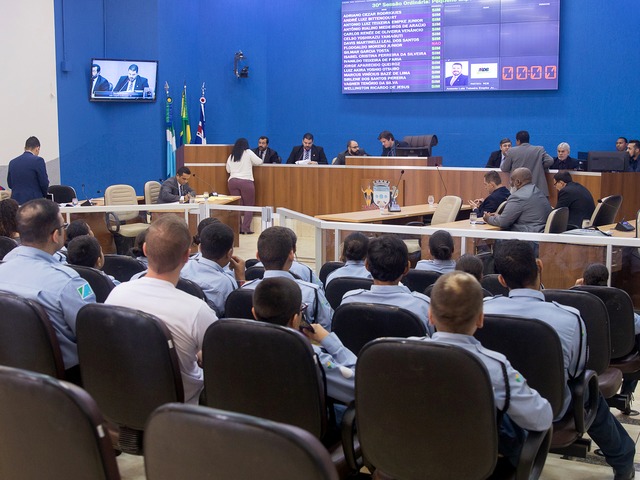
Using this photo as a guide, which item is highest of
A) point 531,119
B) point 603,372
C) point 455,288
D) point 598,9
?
point 598,9

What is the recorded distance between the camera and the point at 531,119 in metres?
12.3

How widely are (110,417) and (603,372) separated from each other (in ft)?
6.59

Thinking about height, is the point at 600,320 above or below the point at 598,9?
below

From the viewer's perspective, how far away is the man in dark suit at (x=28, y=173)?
8.74 meters

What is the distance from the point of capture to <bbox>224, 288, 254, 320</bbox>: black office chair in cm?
325

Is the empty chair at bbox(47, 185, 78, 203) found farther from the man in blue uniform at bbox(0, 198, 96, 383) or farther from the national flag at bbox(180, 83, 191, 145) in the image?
the man in blue uniform at bbox(0, 198, 96, 383)

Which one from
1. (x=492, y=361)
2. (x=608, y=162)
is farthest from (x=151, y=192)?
(x=492, y=361)

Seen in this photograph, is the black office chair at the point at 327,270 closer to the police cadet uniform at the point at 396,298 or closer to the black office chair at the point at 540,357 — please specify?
the police cadet uniform at the point at 396,298

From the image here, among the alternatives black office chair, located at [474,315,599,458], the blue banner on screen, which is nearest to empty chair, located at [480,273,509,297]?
black office chair, located at [474,315,599,458]

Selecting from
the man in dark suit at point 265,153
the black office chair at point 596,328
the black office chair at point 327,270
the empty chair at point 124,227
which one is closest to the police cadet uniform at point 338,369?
the black office chair at point 596,328

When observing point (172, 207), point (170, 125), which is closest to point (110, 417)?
point (172, 207)

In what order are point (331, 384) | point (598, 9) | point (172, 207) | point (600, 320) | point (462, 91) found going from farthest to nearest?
point (462, 91), point (598, 9), point (172, 207), point (600, 320), point (331, 384)

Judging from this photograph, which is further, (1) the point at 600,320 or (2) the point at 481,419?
(1) the point at 600,320

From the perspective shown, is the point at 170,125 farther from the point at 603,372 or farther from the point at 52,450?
the point at 52,450
